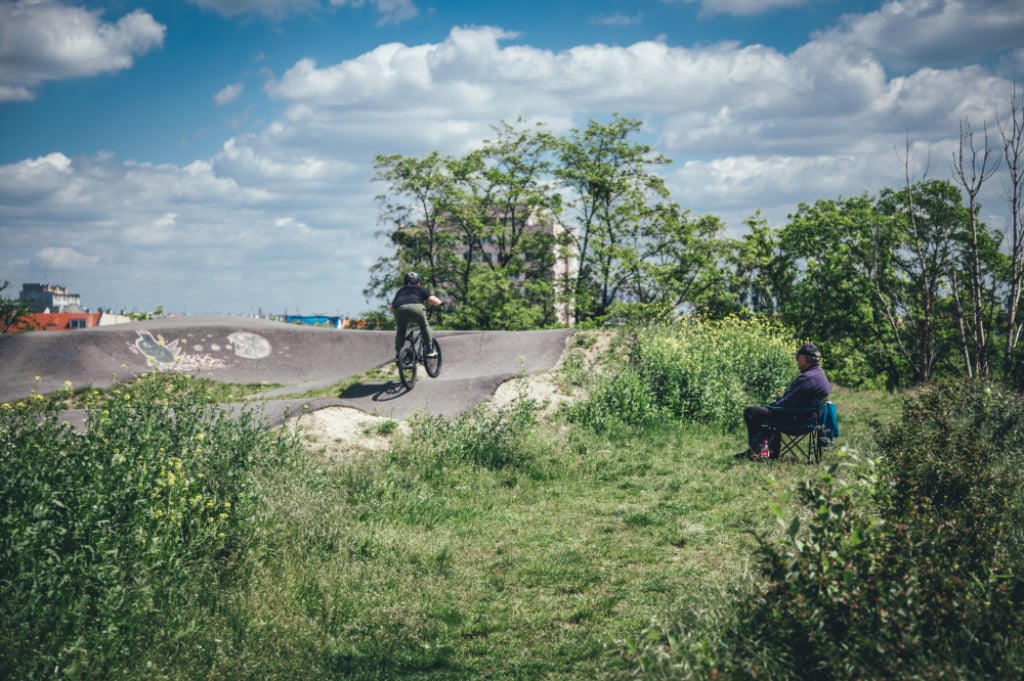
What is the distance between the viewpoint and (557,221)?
1328 inches

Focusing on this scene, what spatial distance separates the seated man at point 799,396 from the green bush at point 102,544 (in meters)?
6.41

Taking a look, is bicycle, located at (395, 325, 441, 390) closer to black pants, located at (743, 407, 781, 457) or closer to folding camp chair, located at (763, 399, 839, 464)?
black pants, located at (743, 407, 781, 457)

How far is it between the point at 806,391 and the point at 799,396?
0.11 m

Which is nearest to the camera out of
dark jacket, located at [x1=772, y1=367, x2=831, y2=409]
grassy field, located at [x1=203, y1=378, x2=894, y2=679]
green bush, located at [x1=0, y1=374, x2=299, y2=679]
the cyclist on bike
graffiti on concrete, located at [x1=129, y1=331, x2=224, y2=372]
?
green bush, located at [x1=0, y1=374, x2=299, y2=679]

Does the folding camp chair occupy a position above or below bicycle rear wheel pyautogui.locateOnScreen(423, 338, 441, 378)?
below

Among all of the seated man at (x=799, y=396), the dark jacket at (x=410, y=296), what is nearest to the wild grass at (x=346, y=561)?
the seated man at (x=799, y=396)

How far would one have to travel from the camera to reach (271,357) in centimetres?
1908

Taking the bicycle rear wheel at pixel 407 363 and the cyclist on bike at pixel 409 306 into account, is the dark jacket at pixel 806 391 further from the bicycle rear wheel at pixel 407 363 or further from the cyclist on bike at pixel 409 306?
the bicycle rear wheel at pixel 407 363

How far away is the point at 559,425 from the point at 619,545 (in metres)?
4.79

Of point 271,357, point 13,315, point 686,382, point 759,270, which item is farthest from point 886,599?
point 759,270

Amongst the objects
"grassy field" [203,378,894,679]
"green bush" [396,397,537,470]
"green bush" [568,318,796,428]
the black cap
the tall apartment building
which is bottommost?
"grassy field" [203,378,894,679]

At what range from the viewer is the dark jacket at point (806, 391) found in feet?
29.6

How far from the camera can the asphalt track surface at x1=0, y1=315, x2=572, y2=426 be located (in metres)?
13.8

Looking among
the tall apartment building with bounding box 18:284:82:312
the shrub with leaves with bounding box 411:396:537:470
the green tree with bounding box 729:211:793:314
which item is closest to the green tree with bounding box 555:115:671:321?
the green tree with bounding box 729:211:793:314
